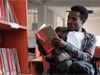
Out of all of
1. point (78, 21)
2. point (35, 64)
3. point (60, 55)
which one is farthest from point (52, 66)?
point (35, 64)

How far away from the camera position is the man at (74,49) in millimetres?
1546

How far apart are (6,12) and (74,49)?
0.71 m

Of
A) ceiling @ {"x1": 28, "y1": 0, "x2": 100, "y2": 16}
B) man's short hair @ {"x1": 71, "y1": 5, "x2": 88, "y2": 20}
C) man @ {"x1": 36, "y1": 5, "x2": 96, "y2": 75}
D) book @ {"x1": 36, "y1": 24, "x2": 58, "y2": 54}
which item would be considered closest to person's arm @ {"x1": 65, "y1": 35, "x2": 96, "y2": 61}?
man @ {"x1": 36, "y1": 5, "x2": 96, "y2": 75}

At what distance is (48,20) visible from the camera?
17.7ft

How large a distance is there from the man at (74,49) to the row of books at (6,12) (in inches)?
12.6

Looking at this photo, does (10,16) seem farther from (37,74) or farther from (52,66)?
(37,74)

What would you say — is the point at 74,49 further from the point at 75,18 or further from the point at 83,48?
the point at 75,18

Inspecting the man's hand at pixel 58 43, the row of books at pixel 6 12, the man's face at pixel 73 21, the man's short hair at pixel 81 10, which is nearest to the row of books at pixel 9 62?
the row of books at pixel 6 12

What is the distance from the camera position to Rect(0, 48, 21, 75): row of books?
4.81 feet

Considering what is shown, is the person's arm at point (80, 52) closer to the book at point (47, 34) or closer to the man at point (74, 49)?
the man at point (74, 49)

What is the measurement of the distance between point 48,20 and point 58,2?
60 cm

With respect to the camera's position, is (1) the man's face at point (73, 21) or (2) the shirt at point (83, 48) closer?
(2) the shirt at point (83, 48)

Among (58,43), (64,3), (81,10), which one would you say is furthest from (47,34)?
(64,3)

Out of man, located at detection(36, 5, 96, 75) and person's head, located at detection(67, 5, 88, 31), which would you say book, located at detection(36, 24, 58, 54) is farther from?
person's head, located at detection(67, 5, 88, 31)
